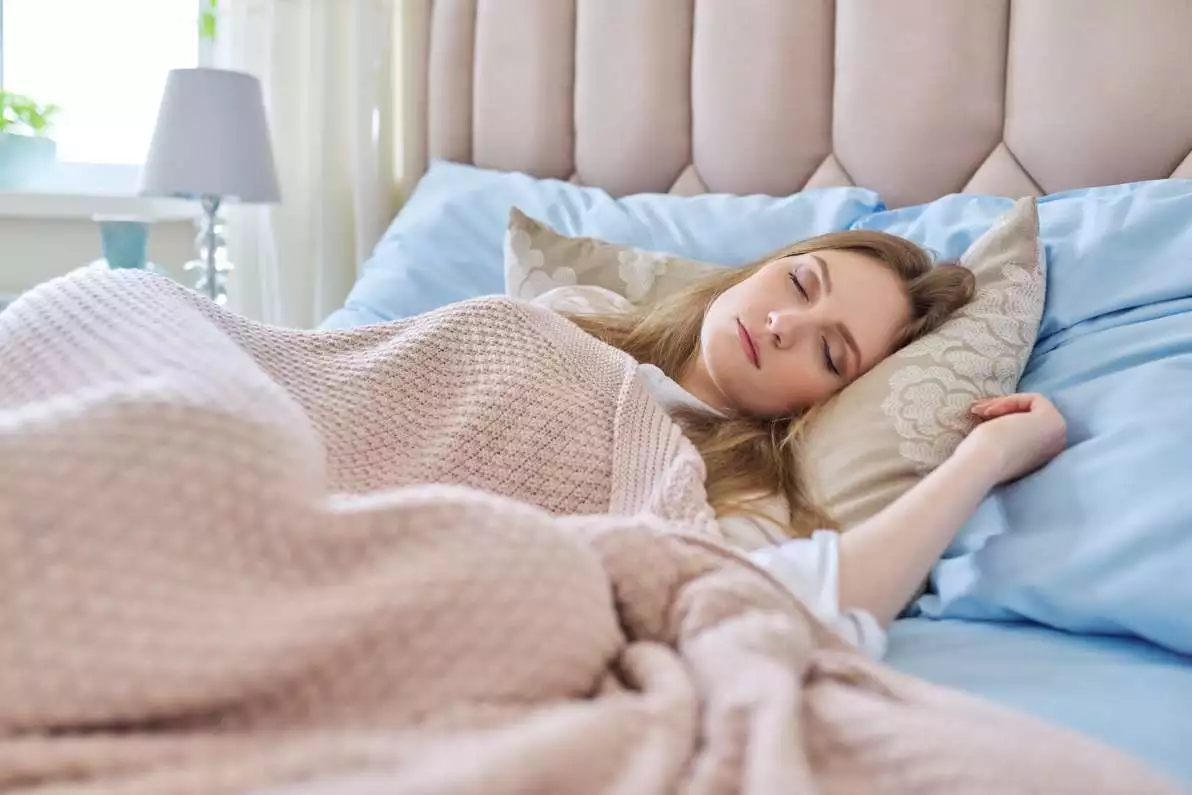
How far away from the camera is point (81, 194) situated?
249cm

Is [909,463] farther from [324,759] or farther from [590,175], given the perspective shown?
[590,175]

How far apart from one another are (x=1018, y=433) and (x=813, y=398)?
269 mm

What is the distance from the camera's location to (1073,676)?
759 millimetres

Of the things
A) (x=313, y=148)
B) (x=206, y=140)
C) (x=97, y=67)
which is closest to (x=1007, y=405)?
(x=206, y=140)

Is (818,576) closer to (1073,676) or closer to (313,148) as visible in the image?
(1073,676)

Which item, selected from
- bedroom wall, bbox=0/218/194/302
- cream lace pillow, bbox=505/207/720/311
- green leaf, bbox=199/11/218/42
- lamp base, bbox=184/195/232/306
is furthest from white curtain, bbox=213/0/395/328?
cream lace pillow, bbox=505/207/720/311

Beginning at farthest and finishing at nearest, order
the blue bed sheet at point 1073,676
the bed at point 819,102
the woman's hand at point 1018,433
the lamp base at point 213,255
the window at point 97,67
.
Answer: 1. the window at point 97,67
2. the lamp base at point 213,255
3. the bed at point 819,102
4. the woman's hand at point 1018,433
5. the blue bed sheet at point 1073,676

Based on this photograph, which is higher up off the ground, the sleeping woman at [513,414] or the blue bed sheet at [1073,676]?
the sleeping woman at [513,414]

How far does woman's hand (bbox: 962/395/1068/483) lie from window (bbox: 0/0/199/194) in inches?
94.3

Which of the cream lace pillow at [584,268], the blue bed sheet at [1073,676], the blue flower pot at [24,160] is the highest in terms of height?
the blue flower pot at [24,160]

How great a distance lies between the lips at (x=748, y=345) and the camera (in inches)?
46.1

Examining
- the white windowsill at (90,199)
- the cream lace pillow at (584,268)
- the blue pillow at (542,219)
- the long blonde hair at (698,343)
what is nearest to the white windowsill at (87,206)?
the white windowsill at (90,199)

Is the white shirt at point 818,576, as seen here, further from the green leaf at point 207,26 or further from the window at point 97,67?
the window at point 97,67

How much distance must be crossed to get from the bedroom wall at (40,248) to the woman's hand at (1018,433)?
228cm
